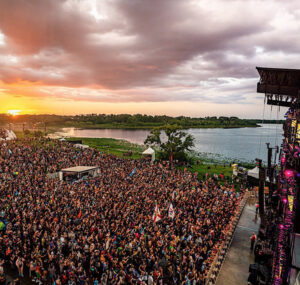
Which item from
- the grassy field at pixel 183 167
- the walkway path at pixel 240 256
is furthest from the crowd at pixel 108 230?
the grassy field at pixel 183 167

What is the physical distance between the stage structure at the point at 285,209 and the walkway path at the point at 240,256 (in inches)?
30.0

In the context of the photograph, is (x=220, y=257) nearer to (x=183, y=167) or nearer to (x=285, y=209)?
(x=285, y=209)

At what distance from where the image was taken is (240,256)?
41.2ft

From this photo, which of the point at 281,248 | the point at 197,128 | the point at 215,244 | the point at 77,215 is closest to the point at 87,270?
the point at 77,215

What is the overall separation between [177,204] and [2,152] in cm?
2573

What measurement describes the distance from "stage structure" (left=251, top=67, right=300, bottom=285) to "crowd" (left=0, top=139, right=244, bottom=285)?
2.64 metres

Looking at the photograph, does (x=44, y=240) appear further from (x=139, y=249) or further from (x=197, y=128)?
(x=197, y=128)

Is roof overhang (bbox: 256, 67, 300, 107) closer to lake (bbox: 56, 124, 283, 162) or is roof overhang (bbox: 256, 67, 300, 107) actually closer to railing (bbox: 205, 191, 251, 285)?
railing (bbox: 205, 191, 251, 285)

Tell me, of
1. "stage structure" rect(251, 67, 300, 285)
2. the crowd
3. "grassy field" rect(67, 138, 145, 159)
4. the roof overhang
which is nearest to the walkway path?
"stage structure" rect(251, 67, 300, 285)

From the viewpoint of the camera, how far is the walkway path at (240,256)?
1067 centimetres

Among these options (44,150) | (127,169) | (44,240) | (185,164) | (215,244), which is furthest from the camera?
(185,164)

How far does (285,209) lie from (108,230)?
905 centimetres

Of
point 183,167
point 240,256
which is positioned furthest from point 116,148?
point 240,256

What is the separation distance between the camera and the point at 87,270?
10.6 metres
